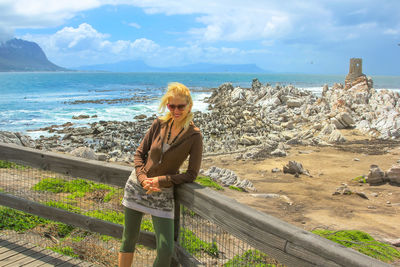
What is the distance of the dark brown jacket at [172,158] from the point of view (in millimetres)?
2697

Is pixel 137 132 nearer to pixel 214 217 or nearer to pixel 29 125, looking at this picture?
pixel 29 125

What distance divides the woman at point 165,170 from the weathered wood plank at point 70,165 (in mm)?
413

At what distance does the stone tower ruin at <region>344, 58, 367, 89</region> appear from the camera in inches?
1607

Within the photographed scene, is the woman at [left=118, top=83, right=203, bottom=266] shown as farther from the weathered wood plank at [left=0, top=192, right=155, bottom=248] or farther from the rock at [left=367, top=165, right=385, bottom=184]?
the rock at [left=367, top=165, right=385, bottom=184]

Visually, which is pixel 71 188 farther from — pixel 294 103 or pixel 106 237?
pixel 294 103

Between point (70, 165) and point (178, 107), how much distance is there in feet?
4.81

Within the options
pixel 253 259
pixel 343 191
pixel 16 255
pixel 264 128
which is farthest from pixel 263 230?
pixel 264 128

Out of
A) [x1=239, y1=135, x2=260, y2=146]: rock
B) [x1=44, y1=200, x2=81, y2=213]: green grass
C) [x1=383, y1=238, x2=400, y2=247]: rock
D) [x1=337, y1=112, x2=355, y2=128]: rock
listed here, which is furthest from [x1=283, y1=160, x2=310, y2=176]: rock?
[x1=337, y1=112, x2=355, y2=128]: rock

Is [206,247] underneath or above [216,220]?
underneath

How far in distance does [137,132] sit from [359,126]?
14.0m

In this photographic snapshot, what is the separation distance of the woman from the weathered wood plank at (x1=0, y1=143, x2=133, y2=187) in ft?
1.35

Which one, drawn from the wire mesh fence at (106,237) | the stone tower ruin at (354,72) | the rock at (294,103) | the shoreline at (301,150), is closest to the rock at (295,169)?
the shoreline at (301,150)

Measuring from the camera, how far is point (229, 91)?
4353 centimetres

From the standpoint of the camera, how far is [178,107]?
2760mm
